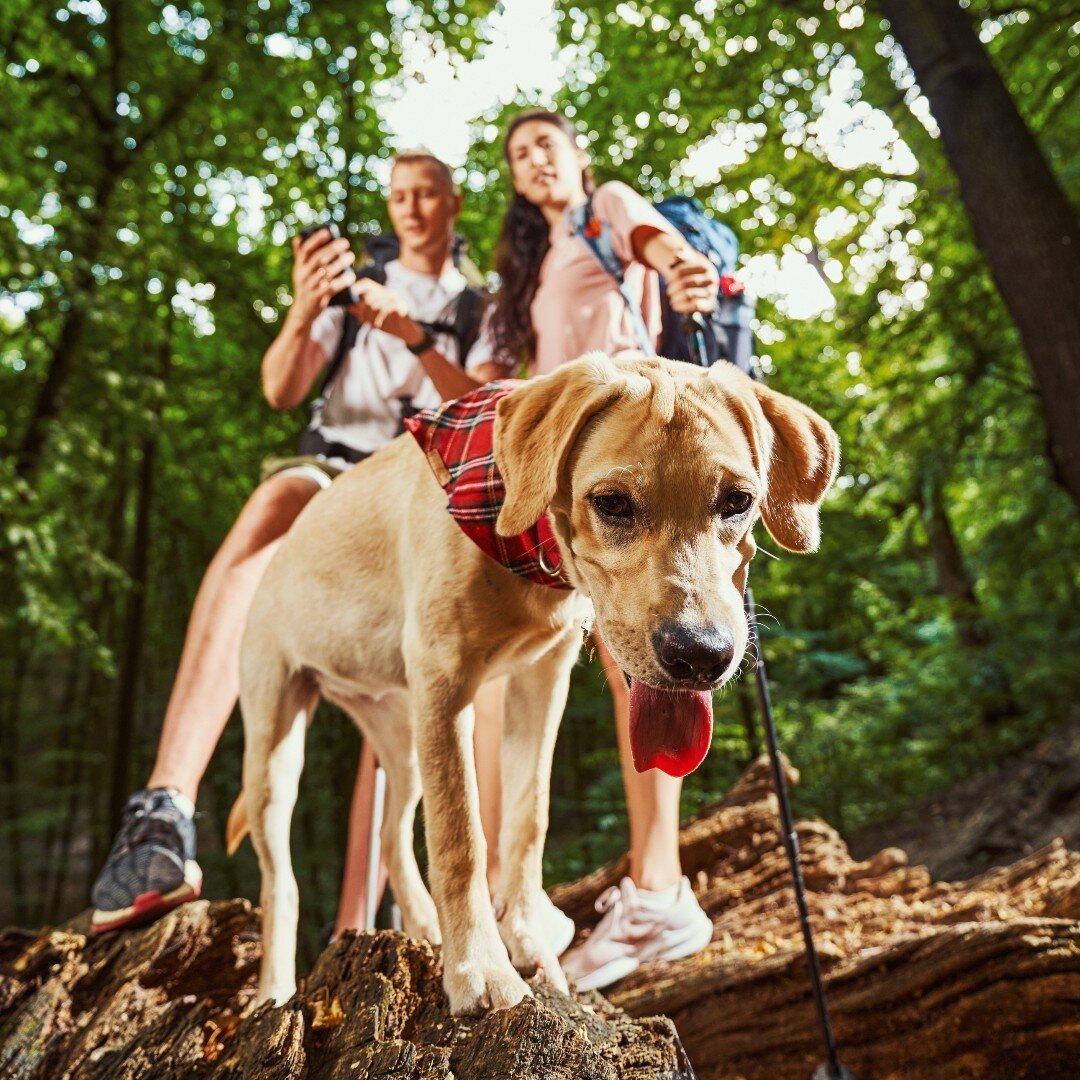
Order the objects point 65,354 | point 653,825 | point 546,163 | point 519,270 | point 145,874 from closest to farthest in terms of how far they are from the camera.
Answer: point 145,874 → point 653,825 → point 546,163 → point 519,270 → point 65,354

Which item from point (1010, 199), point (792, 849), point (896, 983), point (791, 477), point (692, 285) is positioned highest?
point (1010, 199)

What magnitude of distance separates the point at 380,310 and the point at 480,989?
7.61ft

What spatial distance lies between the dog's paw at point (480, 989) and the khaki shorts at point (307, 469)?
7.68 ft

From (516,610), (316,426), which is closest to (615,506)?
(516,610)

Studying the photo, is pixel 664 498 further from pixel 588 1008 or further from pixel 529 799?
pixel 588 1008

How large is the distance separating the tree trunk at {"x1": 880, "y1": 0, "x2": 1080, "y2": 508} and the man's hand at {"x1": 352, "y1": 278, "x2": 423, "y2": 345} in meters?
4.52

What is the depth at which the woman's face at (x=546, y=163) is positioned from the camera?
3.59 metres

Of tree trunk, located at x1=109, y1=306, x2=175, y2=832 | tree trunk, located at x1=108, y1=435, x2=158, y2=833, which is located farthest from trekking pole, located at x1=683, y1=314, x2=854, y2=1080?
tree trunk, located at x1=108, y1=435, x2=158, y2=833

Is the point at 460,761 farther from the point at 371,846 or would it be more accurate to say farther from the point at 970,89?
the point at 970,89

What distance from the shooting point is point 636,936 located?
333 centimetres

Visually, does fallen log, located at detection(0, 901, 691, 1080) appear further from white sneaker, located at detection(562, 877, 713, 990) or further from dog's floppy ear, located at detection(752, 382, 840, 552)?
dog's floppy ear, located at detection(752, 382, 840, 552)

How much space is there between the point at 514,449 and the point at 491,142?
35.5 ft

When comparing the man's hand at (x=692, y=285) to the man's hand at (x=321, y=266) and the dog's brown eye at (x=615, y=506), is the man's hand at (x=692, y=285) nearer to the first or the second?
the man's hand at (x=321, y=266)

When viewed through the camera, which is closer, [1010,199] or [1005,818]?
[1010,199]
